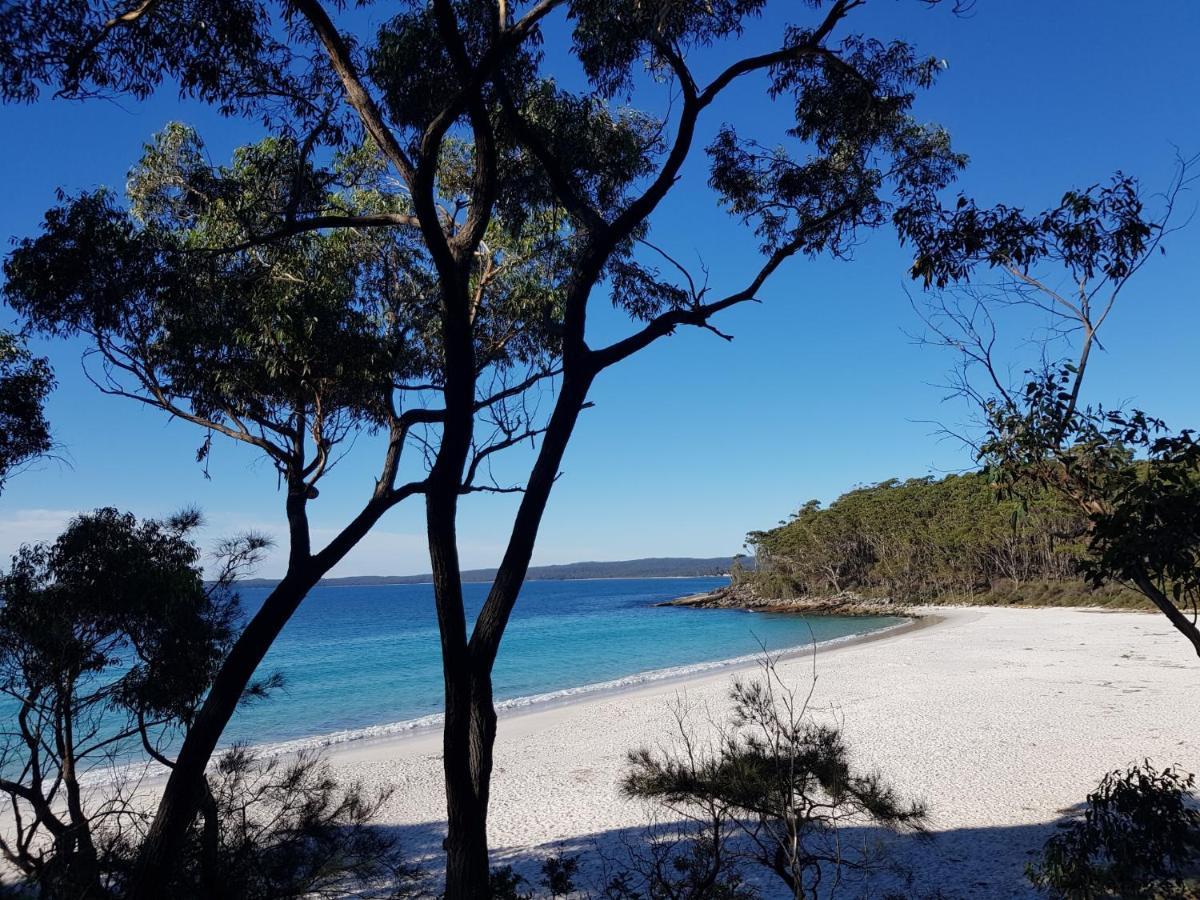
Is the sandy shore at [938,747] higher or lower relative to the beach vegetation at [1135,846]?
lower

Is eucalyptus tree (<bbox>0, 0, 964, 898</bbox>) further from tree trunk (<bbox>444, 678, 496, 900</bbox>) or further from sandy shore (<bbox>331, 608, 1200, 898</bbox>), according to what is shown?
sandy shore (<bbox>331, 608, 1200, 898</bbox>)

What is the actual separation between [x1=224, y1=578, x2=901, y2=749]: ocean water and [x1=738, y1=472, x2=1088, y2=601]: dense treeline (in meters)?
9.74

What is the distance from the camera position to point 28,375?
5.80 m

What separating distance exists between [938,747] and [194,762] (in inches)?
403

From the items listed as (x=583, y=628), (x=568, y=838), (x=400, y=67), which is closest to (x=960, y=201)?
(x=400, y=67)

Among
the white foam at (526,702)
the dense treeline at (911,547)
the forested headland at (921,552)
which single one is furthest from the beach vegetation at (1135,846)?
the dense treeline at (911,547)

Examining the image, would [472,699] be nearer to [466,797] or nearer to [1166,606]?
[466,797]

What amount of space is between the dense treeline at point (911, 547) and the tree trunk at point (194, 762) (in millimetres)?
42169

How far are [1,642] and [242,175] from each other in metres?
3.61

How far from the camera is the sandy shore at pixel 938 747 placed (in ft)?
24.2

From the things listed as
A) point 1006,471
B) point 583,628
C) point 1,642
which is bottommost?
point 583,628

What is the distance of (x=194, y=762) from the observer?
361 centimetres

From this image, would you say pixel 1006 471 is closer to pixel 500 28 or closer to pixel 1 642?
pixel 500 28

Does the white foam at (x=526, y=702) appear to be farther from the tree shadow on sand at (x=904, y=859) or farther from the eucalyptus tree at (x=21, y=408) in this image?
the eucalyptus tree at (x=21, y=408)
